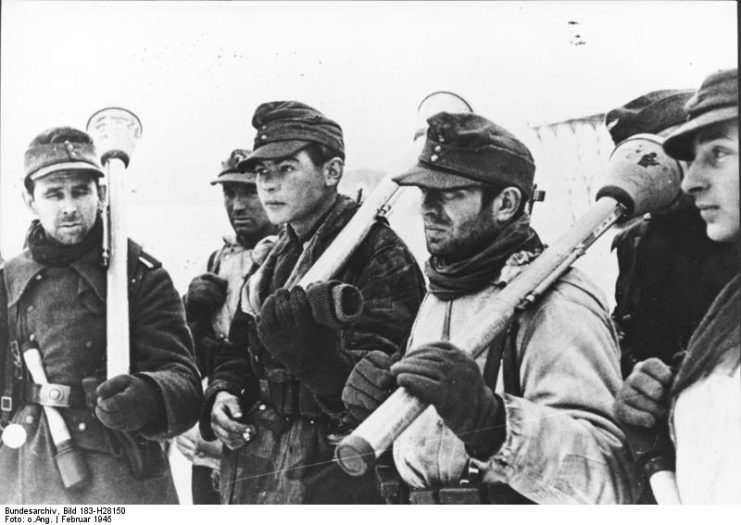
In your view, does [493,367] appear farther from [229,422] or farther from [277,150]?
[277,150]

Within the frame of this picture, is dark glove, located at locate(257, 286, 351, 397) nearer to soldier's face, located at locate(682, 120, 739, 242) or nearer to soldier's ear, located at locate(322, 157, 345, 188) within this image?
soldier's ear, located at locate(322, 157, 345, 188)

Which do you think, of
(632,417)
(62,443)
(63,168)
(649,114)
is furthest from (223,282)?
(649,114)

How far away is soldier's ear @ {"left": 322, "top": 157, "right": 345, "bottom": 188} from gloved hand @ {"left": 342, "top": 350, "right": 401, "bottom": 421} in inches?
34.9

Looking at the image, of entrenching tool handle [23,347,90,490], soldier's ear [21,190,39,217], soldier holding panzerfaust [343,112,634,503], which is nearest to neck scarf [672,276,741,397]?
soldier holding panzerfaust [343,112,634,503]

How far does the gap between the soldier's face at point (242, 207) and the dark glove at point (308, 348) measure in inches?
22.8

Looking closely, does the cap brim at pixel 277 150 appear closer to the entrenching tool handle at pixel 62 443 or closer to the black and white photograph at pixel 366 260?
the black and white photograph at pixel 366 260

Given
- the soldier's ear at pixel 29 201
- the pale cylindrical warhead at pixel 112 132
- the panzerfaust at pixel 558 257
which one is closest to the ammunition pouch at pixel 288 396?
the panzerfaust at pixel 558 257

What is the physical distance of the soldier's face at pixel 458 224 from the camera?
5367 mm

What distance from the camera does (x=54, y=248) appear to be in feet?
18.9

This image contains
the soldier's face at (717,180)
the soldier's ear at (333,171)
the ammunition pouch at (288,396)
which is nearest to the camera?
the soldier's face at (717,180)

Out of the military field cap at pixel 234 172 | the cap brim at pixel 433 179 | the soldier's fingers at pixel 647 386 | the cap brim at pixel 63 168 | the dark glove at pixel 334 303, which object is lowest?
the soldier's fingers at pixel 647 386

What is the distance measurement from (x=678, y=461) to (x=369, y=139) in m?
2.09

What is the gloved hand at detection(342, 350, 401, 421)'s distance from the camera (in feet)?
17.4

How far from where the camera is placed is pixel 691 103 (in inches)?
213
